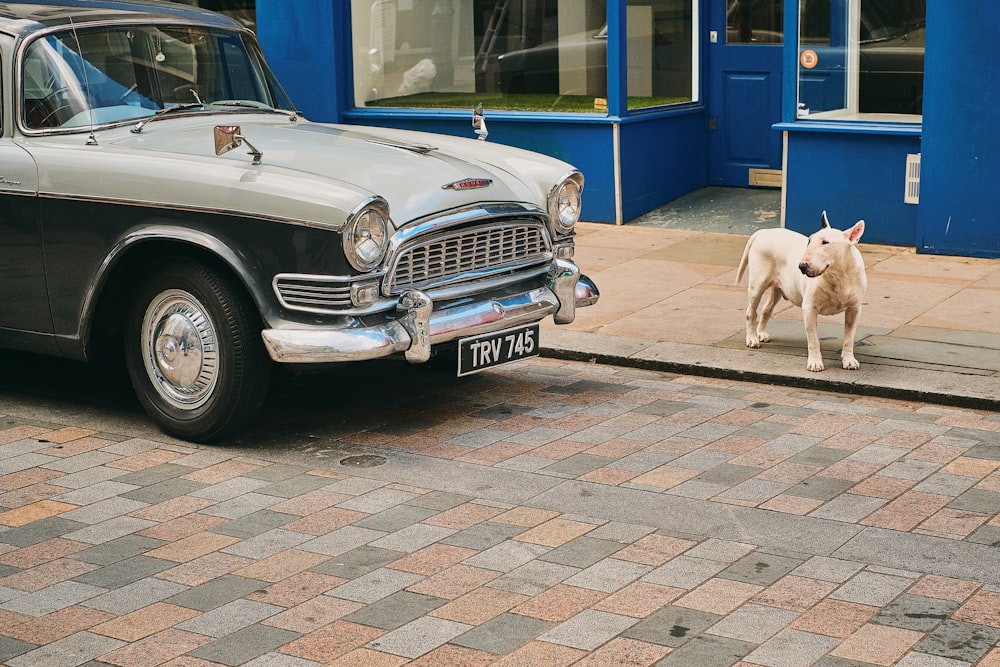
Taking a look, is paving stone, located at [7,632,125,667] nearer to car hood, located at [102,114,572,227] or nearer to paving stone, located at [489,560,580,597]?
paving stone, located at [489,560,580,597]

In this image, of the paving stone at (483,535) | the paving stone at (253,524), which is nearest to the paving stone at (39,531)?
the paving stone at (253,524)

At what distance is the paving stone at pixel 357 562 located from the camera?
4.55 meters

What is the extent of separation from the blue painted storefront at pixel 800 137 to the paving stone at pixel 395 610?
6.60 meters

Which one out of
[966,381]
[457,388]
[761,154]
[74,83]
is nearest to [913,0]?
[761,154]

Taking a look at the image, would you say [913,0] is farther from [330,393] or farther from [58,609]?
[58,609]

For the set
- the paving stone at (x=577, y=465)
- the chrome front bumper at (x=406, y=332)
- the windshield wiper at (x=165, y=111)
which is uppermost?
the windshield wiper at (x=165, y=111)

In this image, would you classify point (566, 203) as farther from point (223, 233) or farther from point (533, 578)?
point (533, 578)

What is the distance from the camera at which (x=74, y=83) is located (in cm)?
648

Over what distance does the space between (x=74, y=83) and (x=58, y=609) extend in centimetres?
305

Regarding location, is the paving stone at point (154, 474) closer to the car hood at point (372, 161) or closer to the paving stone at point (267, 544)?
the paving stone at point (267, 544)

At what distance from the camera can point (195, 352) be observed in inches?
236

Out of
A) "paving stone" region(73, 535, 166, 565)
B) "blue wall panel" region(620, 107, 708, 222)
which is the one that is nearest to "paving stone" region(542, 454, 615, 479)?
"paving stone" region(73, 535, 166, 565)

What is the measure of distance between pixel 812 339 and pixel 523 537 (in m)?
2.71

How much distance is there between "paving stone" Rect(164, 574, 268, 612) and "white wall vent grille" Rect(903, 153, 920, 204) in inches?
271
